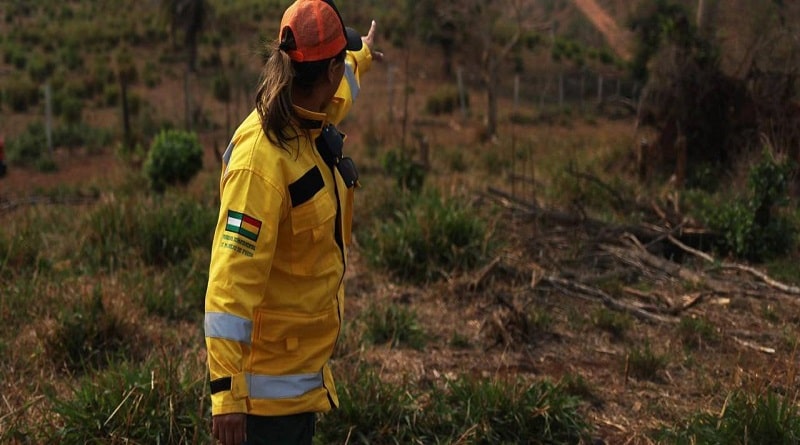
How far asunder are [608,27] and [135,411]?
37719 mm

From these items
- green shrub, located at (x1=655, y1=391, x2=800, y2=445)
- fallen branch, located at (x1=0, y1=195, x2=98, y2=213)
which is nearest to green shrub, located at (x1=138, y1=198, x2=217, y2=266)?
fallen branch, located at (x1=0, y1=195, x2=98, y2=213)

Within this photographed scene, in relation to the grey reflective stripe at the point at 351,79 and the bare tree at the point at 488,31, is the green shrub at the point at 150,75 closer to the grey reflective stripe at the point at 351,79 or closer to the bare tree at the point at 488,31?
the bare tree at the point at 488,31

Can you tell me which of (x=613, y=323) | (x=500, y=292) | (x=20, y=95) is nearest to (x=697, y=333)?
(x=613, y=323)

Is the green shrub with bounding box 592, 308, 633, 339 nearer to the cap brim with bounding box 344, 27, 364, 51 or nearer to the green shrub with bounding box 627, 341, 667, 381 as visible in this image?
the green shrub with bounding box 627, 341, 667, 381

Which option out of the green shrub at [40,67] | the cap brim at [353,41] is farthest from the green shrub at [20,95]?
the cap brim at [353,41]

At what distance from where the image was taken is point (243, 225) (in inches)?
90.9

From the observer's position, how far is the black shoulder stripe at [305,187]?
8.02 ft

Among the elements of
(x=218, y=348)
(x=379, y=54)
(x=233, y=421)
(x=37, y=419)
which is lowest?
(x=37, y=419)

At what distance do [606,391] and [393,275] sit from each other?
2236 mm

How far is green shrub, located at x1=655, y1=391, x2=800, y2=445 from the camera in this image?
3.32 m

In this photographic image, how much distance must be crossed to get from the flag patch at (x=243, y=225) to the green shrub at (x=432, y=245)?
3796mm

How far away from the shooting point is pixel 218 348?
2.28m

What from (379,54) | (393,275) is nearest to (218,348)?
(379,54)

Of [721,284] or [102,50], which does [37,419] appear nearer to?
[721,284]
